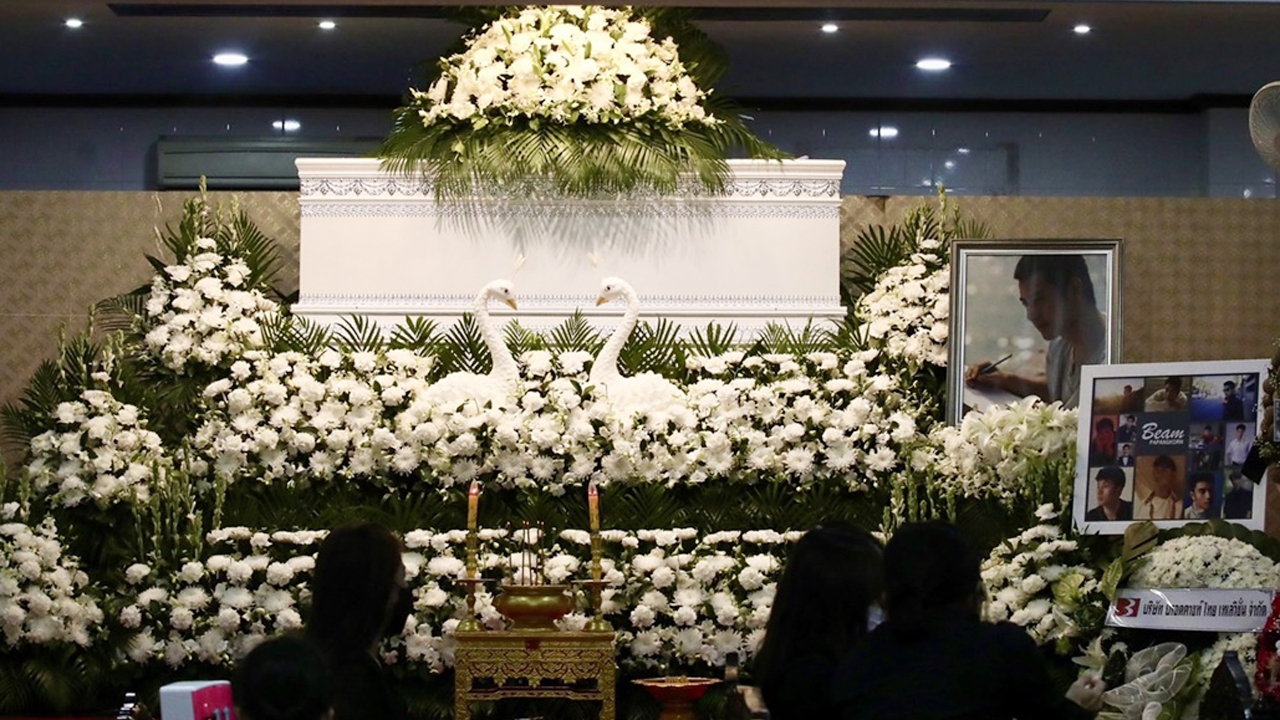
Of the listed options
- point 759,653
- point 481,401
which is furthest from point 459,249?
point 759,653

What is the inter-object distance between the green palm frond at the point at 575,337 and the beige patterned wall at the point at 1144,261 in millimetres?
1686

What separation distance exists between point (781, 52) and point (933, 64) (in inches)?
44.3

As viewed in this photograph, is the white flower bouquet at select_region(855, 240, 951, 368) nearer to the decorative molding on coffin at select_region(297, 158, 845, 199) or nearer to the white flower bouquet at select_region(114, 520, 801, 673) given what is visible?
the decorative molding on coffin at select_region(297, 158, 845, 199)

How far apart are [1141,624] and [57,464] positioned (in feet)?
15.3

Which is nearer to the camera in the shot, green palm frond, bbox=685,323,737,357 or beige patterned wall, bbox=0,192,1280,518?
green palm frond, bbox=685,323,737,357

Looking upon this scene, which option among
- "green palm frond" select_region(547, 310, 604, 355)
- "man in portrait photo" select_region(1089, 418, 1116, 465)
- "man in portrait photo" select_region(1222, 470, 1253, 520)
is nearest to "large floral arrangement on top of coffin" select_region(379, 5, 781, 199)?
"green palm frond" select_region(547, 310, 604, 355)

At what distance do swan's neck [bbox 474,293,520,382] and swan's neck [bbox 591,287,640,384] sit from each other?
1.22 ft

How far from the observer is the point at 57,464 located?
8820 millimetres

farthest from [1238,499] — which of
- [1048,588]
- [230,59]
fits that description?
[230,59]

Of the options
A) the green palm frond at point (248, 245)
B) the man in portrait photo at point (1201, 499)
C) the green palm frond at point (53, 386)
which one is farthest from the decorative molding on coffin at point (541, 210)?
the man in portrait photo at point (1201, 499)

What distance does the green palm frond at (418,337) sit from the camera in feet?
30.9

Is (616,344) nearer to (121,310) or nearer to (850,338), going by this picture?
(850,338)

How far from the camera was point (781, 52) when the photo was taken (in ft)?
43.5

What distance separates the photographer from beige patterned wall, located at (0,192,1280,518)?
10141 millimetres
